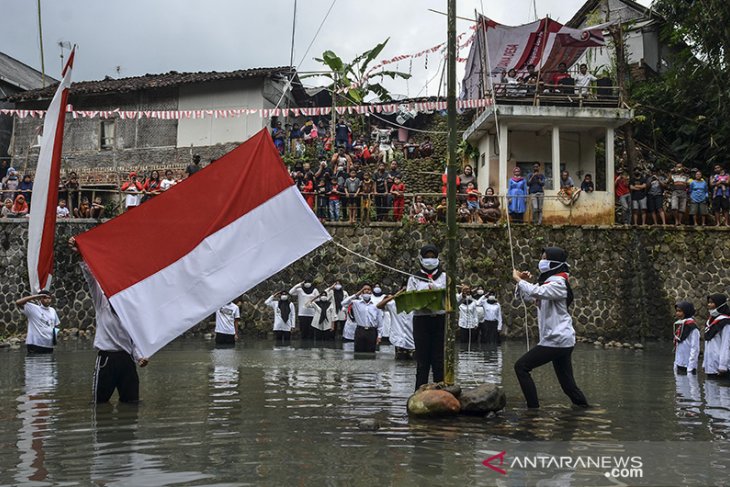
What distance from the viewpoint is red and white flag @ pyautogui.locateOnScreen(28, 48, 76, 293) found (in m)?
8.10

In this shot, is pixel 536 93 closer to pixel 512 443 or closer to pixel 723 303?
pixel 723 303

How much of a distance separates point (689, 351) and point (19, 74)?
33585 mm

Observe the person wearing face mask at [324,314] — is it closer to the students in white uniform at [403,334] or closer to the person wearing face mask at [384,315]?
the person wearing face mask at [384,315]

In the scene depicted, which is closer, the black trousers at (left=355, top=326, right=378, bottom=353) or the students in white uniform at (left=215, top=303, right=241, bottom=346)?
the black trousers at (left=355, top=326, right=378, bottom=353)

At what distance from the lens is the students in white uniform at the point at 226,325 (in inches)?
762

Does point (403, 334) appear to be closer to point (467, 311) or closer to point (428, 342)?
point (428, 342)

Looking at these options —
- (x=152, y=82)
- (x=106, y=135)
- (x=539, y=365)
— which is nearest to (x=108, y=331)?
(x=539, y=365)

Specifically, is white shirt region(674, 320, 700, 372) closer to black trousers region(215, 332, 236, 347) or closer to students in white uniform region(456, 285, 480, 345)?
students in white uniform region(456, 285, 480, 345)

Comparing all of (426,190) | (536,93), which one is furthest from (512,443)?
(426,190)

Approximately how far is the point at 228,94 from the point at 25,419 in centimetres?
2414

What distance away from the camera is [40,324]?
1591 centimetres

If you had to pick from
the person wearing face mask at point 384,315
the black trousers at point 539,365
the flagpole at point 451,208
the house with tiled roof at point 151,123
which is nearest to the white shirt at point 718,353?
the black trousers at point 539,365

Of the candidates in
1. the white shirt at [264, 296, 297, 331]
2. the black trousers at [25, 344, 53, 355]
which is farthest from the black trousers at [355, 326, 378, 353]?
the black trousers at [25, 344, 53, 355]

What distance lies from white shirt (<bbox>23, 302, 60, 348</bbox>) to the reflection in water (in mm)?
2077
